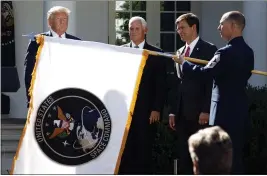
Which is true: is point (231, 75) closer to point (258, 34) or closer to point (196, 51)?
point (196, 51)

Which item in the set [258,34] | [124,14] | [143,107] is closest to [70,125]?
[143,107]

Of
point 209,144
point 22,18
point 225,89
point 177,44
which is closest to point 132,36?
point 225,89

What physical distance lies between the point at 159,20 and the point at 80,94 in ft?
22.4

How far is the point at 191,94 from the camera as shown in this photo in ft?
21.6

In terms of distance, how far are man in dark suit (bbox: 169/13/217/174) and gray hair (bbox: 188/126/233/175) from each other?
2852 millimetres

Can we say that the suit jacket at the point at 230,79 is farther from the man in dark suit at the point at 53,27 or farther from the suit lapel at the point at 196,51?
the man in dark suit at the point at 53,27

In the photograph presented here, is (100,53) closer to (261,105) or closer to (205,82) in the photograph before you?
(205,82)

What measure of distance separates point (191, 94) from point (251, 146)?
2.11 m

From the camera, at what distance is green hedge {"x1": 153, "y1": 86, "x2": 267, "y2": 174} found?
835 cm

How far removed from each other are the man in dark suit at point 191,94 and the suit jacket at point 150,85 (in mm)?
294

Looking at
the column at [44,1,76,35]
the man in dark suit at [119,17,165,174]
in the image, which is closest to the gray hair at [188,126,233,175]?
the man in dark suit at [119,17,165,174]

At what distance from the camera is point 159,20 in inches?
504

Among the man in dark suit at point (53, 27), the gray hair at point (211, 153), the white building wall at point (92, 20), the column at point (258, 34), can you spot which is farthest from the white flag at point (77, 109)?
the white building wall at point (92, 20)

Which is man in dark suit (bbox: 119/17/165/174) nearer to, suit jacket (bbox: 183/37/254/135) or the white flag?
the white flag
